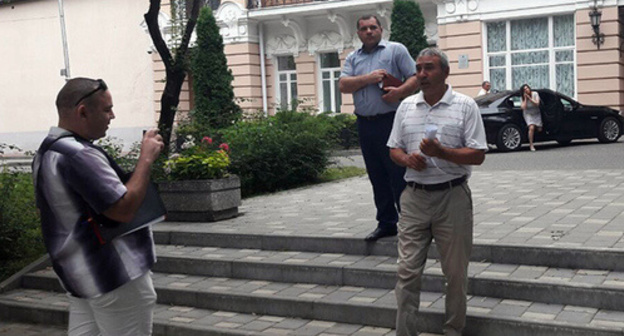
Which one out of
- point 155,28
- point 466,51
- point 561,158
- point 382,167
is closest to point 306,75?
point 466,51

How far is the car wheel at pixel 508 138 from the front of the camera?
1928 cm

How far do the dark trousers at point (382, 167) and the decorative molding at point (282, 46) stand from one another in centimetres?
2217

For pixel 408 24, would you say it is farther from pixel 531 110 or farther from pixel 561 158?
pixel 561 158

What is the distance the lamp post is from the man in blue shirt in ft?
55.9

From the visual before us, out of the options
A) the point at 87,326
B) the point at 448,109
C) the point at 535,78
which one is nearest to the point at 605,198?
the point at 448,109

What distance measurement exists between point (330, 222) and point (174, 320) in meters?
2.54

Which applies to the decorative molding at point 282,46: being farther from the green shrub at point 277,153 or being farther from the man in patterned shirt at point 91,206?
the man in patterned shirt at point 91,206

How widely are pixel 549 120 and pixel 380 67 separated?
44.7ft

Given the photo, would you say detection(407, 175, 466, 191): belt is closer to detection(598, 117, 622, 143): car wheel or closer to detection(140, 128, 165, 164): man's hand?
detection(140, 128, 165, 164): man's hand

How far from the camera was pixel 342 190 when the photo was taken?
12242mm

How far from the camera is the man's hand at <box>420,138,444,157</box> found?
16.6 feet

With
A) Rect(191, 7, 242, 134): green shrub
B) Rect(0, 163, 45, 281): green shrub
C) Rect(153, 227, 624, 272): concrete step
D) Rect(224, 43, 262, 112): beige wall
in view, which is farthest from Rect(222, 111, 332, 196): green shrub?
Rect(224, 43, 262, 112): beige wall

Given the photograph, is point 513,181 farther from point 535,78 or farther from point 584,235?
point 535,78

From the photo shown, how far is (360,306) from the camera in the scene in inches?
252
